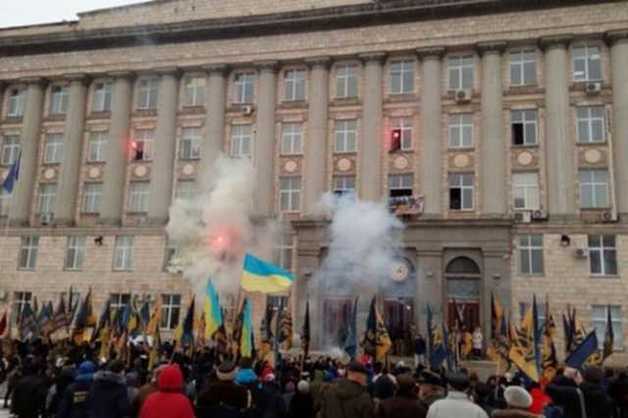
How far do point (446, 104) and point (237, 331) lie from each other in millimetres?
17211

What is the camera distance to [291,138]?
2961 centimetres

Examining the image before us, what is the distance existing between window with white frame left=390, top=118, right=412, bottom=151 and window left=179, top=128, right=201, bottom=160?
1028 cm

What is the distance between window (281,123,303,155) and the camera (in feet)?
96.4

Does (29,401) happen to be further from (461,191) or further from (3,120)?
(3,120)

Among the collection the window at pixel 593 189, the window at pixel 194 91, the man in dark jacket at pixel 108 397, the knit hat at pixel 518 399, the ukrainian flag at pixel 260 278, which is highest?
the window at pixel 194 91

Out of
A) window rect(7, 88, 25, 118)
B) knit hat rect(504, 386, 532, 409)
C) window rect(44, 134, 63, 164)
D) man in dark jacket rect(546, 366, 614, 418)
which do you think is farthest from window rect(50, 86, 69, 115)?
knit hat rect(504, 386, 532, 409)

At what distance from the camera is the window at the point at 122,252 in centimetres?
2988

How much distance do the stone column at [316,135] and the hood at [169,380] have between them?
74.9 feet

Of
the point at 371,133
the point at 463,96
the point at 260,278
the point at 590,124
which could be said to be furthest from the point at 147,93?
the point at 590,124

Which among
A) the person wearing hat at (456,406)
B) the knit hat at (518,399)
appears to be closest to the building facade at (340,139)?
the person wearing hat at (456,406)

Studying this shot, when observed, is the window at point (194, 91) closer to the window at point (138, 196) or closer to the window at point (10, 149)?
the window at point (138, 196)

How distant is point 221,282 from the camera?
26.5 m

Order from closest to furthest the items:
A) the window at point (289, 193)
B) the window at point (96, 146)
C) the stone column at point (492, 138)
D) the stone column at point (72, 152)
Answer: the stone column at point (492, 138) → the window at point (289, 193) → the stone column at point (72, 152) → the window at point (96, 146)

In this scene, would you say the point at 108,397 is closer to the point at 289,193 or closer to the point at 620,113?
the point at 289,193
